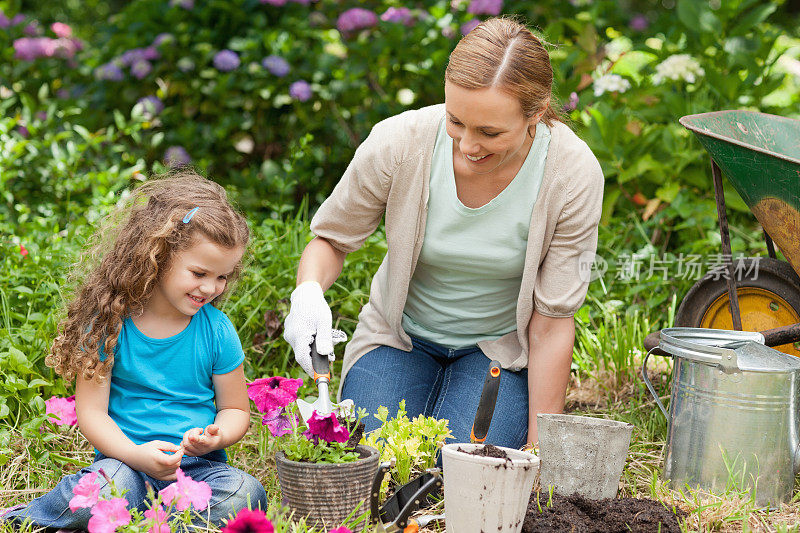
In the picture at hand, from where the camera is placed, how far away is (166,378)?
1983mm

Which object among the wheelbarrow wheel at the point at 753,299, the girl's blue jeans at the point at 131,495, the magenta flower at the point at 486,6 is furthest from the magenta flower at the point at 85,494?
the magenta flower at the point at 486,6

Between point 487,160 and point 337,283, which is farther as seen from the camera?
point 337,283

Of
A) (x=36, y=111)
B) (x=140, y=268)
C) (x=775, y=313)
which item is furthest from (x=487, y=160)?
(x=36, y=111)

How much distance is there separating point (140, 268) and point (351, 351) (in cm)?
78

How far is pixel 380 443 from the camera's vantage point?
196cm

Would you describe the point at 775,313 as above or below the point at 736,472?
above

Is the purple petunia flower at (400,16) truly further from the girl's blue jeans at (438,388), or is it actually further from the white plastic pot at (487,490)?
the white plastic pot at (487,490)

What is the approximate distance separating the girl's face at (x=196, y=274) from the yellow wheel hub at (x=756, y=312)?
152cm

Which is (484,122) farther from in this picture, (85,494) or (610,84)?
(610,84)

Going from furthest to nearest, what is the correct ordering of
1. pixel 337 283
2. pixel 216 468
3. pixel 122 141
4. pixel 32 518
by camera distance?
pixel 122 141, pixel 337 283, pixel 216 468, pixel 32 518

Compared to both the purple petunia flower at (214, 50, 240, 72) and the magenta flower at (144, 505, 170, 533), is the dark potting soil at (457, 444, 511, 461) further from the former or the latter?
the purple petunia flower at (214, 50, 240, 72)

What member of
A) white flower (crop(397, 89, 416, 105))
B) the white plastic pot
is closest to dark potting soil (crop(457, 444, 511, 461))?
the white plastic pot

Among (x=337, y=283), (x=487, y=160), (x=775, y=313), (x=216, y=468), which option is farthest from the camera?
(x=337, y=283)

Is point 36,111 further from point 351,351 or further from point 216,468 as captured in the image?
point 216,468
